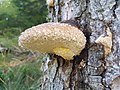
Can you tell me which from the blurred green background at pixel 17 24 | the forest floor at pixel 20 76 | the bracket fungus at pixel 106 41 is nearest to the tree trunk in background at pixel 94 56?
the bracket fungus at pixel 106 41

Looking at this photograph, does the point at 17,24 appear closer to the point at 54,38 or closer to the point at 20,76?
the point at 20,76

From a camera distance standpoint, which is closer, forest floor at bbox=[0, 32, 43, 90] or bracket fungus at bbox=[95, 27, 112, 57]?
bracket fungus at bbox=[95, 27, 112, 57]

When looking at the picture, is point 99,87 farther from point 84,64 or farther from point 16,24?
point 16,24

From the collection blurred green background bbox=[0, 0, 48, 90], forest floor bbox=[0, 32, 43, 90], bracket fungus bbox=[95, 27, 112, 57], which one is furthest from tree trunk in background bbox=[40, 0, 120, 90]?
blurred green background bbox=[0, 0, 48, 90]

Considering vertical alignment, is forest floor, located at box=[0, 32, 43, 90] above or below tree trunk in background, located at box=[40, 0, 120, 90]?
below

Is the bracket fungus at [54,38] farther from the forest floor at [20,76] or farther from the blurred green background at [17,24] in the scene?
the blurred green background at [17,24]

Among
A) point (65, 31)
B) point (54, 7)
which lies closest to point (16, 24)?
point (54, 7)

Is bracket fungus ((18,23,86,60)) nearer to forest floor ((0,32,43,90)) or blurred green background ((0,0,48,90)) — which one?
forest floor ((0,32,43,90))
